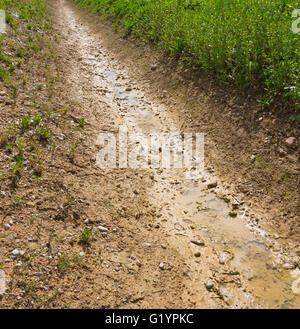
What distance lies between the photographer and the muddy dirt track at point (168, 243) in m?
3.68

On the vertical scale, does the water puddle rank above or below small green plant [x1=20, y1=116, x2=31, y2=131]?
below

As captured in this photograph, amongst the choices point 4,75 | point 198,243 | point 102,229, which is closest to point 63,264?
point 102,229

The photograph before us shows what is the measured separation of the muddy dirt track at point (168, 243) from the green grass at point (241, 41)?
1787mm

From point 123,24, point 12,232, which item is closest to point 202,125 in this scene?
point 12,232

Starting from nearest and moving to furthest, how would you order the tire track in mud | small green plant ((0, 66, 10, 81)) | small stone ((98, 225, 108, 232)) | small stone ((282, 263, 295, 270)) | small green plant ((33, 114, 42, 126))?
the tire track in mud, small stone ((282, 263, 295, 270)), small stone ((98, 225, 108, 232)), small green plant ((33, 114, 42, 126)), small green plant ((0, 66, 10, 81))

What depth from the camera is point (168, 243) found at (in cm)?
454

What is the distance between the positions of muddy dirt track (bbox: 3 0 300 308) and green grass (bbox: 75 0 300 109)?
1787mm

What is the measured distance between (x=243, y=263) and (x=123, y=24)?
534 inches

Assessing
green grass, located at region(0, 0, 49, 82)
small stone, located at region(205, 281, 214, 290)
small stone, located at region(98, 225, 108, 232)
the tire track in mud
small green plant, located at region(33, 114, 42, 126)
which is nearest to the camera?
the tire track in mud

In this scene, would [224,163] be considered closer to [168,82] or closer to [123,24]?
[168,82]

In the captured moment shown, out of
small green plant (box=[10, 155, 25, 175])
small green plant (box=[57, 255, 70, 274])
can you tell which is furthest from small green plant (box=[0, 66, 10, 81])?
small green plant (box=[57, 255, 70, 274])

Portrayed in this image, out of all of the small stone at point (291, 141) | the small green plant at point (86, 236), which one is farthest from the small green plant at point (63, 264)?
the small stone at point (291, 141)

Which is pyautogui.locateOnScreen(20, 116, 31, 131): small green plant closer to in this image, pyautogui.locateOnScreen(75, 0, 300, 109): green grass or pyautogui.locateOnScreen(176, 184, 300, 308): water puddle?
pyautogui.locateOnScreen(176, 184, 300, 308): water puddle

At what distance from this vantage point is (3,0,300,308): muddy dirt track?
3.68 meters
